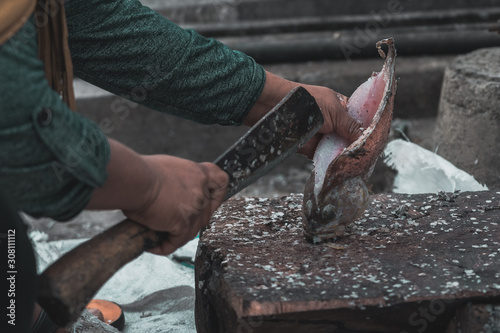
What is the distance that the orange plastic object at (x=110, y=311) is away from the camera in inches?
88.8

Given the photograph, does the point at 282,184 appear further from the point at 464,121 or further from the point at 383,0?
the point at 383,0

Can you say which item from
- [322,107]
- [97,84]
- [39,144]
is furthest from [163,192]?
[322,107]

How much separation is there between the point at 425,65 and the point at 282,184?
124 centimetres

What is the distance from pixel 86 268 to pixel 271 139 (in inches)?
23.4

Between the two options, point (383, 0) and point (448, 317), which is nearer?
point (448, 317)

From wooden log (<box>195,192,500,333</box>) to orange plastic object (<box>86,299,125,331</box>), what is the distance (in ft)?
1.58

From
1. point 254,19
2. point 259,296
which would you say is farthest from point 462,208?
point 254,19

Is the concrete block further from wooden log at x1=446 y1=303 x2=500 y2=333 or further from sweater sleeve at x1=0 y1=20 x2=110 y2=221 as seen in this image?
sweater sleeve at x1=0 y1=20 x2=110 y2=221

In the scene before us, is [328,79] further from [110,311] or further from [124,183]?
[124,183]

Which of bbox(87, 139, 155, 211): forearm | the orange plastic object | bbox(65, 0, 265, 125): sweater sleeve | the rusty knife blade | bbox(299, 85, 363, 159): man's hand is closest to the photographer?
bbox(87, 139, 155, 211): forearm

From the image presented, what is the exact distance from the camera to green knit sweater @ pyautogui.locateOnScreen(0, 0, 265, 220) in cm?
124

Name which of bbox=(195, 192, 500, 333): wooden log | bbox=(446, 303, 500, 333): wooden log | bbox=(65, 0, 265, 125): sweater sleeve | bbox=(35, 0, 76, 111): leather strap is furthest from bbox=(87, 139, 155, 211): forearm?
bbox=(446, 303, 500, 333): wooden log

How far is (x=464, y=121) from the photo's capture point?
3.01 m

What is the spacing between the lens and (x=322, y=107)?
6.34 feet
